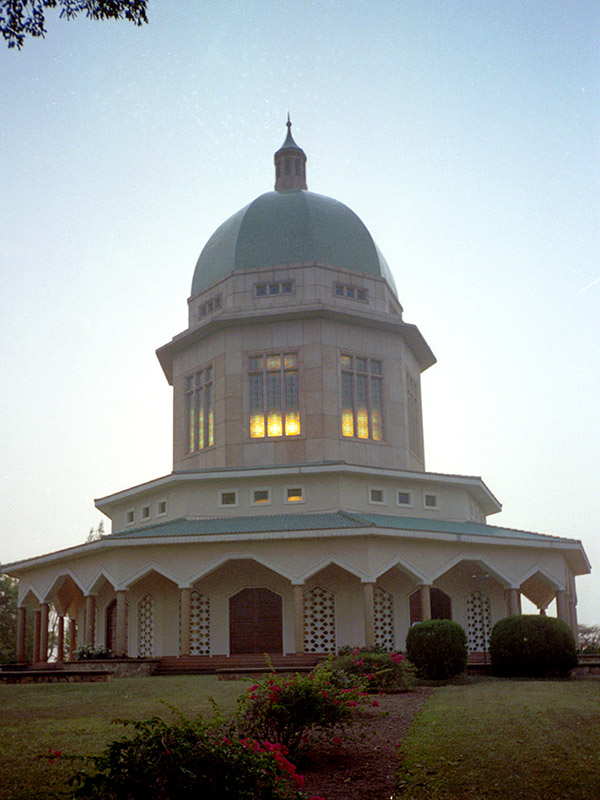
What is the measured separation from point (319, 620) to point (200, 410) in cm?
1332

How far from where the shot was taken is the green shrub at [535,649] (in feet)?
80.8

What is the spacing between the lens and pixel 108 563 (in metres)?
34.5

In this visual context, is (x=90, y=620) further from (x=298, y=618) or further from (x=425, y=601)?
(x=425, y=601)

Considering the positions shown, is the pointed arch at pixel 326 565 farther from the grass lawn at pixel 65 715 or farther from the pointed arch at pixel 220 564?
the grass lawn at pixel 65 715

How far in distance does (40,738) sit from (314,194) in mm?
39370

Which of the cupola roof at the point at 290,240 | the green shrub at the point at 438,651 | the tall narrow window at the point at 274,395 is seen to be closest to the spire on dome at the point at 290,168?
the cupola roof at the point at 290,240

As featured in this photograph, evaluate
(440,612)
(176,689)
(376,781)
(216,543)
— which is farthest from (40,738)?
(440,612)

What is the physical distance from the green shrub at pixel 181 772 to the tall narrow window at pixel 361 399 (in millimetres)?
32611

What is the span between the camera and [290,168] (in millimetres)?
49469

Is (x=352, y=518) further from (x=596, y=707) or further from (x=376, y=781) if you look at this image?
(x=376, y=781)

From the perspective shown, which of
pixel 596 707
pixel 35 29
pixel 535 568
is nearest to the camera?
pixel 35 29

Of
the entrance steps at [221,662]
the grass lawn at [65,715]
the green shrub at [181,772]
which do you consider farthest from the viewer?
the entrance steps at [221,662]

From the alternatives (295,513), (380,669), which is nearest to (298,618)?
(295,513)

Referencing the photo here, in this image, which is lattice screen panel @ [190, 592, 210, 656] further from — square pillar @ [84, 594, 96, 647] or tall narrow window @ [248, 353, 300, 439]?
tall narrow window @ [248, 353, 300, 439]
